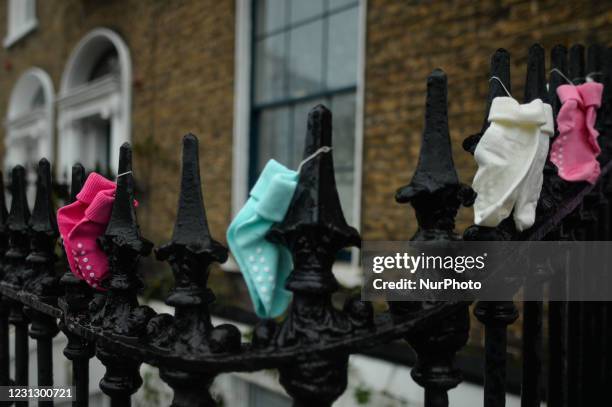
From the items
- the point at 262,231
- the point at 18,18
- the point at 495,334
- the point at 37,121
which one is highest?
the point at 18,18

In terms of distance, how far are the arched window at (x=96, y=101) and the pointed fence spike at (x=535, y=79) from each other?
6.28m

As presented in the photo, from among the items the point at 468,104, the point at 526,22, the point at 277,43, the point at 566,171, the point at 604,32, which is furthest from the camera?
the point at 277,43

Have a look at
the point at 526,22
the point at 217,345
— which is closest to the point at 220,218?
the point at 526,22

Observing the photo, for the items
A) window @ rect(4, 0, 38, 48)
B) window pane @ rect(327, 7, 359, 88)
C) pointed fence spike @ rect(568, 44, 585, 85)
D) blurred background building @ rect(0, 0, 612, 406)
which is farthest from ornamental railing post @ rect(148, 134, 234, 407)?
window @ rect(4, 0, 38, 48)

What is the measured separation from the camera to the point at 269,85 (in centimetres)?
521

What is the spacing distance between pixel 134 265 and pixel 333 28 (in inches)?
155

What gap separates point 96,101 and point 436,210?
7451mm

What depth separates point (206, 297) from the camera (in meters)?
0.90

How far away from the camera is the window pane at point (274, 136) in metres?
5.08

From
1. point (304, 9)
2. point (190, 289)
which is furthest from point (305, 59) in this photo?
point (190, 289)

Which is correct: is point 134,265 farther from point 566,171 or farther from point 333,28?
point 333,28

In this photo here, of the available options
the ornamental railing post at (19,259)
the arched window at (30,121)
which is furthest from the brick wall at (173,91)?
the ornamental railing post at (19,259)

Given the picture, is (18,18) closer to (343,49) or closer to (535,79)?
(343,49)

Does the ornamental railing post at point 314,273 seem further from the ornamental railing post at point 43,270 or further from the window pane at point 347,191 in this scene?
the window pane at point 347,191
